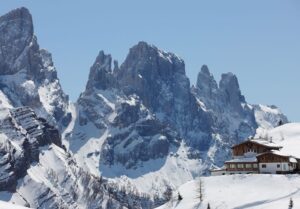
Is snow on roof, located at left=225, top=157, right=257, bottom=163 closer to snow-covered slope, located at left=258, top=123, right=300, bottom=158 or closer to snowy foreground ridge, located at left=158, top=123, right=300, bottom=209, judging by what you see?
snow-covered slope, located at left=258, top=123, right=300, bottom=158

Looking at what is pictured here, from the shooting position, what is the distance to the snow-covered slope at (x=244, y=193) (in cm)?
11262

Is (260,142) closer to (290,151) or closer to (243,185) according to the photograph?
(290,151)

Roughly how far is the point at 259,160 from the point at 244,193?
69.8ft

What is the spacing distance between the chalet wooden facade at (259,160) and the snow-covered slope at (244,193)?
31.0ft

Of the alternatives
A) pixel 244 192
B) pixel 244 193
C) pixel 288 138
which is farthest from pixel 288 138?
pixel 244 193

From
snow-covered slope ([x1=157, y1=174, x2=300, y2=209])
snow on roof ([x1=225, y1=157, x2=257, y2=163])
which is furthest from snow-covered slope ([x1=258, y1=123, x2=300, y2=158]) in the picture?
snow-covered slope ([x1=157, y1=174, x2=300, y2=209])

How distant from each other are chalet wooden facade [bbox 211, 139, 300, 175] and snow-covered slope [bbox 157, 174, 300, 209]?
9435 millimetres

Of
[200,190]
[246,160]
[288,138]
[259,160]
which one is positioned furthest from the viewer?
[288,138]

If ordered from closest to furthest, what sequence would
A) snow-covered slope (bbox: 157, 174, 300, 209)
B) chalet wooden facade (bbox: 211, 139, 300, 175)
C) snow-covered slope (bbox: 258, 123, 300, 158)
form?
1. snow-covered slope (bbox: 157, 174, 300, 209)
2. chalet wooden facade (bbox: 211, 139, 300, 175)
3. snow-covered slope (bbox: 258, 123, 300, 158)

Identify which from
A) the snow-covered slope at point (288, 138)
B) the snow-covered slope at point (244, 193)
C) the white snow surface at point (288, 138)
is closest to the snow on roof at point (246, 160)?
the white snow surface at point (288, 138)

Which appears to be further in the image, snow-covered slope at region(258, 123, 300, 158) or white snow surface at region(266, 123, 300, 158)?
snow-covered slope at region(258, 123, 300, 158)

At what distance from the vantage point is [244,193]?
119875 millimetres

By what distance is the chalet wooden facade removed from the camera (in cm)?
13588

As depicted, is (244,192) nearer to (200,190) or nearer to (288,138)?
(200,190)
